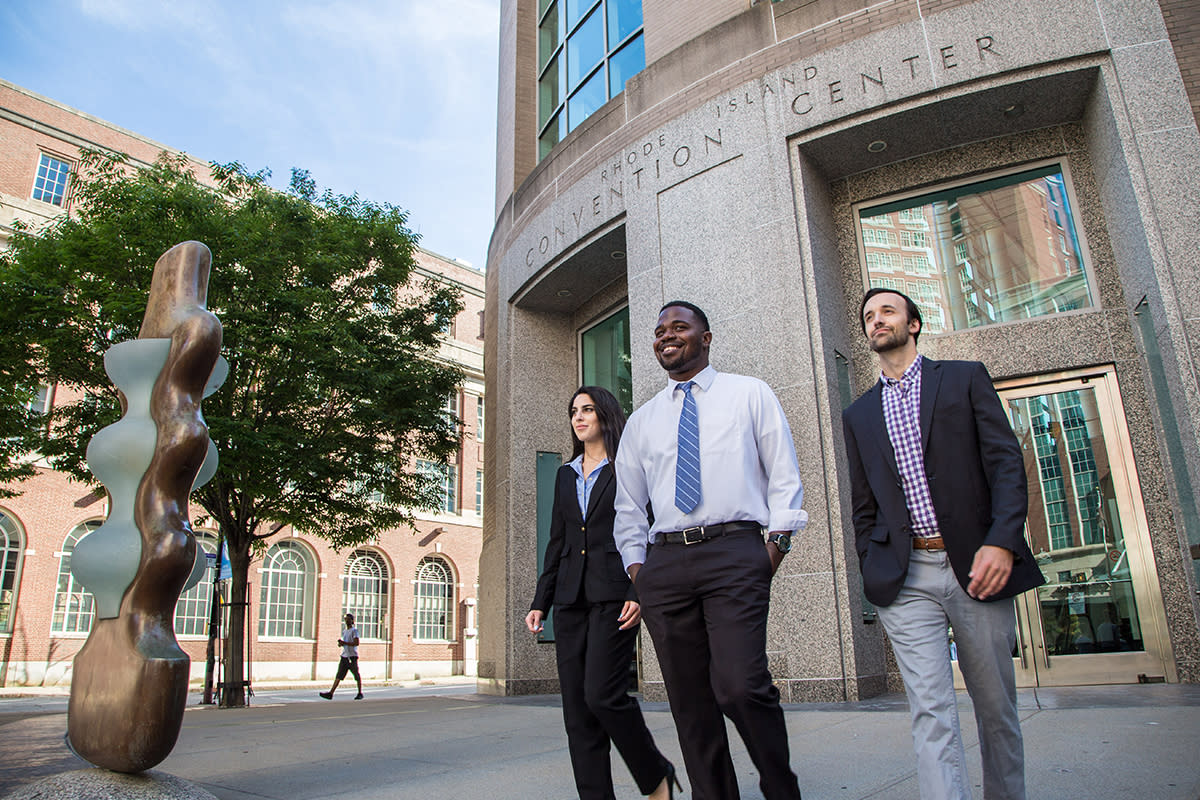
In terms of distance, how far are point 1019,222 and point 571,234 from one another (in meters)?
5.70

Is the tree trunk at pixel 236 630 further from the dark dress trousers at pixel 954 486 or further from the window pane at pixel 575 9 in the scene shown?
the dark dress trousers at pixel 954 486

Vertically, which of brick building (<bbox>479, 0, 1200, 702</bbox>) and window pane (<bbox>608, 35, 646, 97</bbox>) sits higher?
window pane (<bbox>608, 35, 646, 97</bbox>)

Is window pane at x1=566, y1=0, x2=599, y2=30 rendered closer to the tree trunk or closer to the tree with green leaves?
the tree with green leaves

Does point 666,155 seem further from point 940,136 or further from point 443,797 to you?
point 443,797

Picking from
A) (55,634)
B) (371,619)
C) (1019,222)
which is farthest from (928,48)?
(371,619)

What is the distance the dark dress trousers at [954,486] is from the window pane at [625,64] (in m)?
9.89

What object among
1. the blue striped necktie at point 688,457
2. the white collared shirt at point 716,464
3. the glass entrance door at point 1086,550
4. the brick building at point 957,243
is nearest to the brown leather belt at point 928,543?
the white collared shirt at point 716,464

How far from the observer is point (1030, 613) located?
8180mm

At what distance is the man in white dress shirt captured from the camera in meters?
2.63

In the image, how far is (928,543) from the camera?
2.81m

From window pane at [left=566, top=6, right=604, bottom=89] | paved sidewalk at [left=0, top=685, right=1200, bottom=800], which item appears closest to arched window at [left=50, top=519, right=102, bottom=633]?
paved sidewalk at [left=0, top=685, right=1200, bottom=800]

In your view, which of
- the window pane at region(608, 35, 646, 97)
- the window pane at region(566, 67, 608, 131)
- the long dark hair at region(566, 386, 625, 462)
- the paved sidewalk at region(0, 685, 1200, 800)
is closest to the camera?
the paved sidewalk at region(0, 685, 1200, 800)

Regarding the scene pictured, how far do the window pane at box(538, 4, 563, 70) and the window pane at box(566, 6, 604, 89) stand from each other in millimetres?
891

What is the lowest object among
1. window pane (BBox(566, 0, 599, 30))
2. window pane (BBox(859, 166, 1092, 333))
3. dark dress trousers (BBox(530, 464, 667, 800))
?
dark dress trousers (BBox(530, 464, 667, 800))
